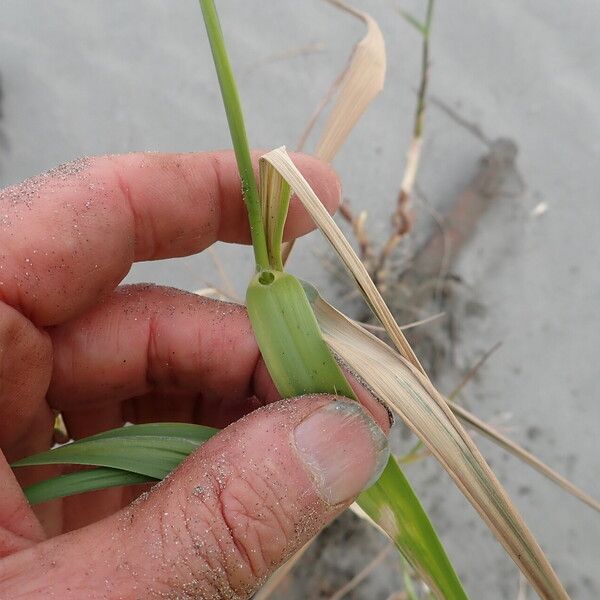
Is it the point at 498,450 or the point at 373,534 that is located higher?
the point at 498,450

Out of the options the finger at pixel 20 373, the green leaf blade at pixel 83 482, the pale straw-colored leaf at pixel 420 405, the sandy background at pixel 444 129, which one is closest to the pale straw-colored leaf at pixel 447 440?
the pale straw-colored leaf at pixel 420 405

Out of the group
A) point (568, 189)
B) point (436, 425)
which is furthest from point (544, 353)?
point (436, 425)

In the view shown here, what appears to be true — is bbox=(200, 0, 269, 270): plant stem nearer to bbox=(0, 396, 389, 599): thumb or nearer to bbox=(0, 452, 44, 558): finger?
bbox=(0, 396, 389, 599): thumb

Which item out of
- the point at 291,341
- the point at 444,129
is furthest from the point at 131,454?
the point at 444,129

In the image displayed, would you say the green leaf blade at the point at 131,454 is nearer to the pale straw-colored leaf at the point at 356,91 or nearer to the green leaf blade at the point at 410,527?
the green leaf blade at the point at 410,527

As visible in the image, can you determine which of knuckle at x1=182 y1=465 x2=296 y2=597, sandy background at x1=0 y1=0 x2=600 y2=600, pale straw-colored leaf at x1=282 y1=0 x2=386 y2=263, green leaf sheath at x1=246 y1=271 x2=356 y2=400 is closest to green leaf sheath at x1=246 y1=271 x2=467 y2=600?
green leaf sheath at x1=246 y1=271 x2=356 y2=400

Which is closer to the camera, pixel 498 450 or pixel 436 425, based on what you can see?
pixel 436 425

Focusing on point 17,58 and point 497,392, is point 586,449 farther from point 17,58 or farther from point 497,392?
point 17,58
